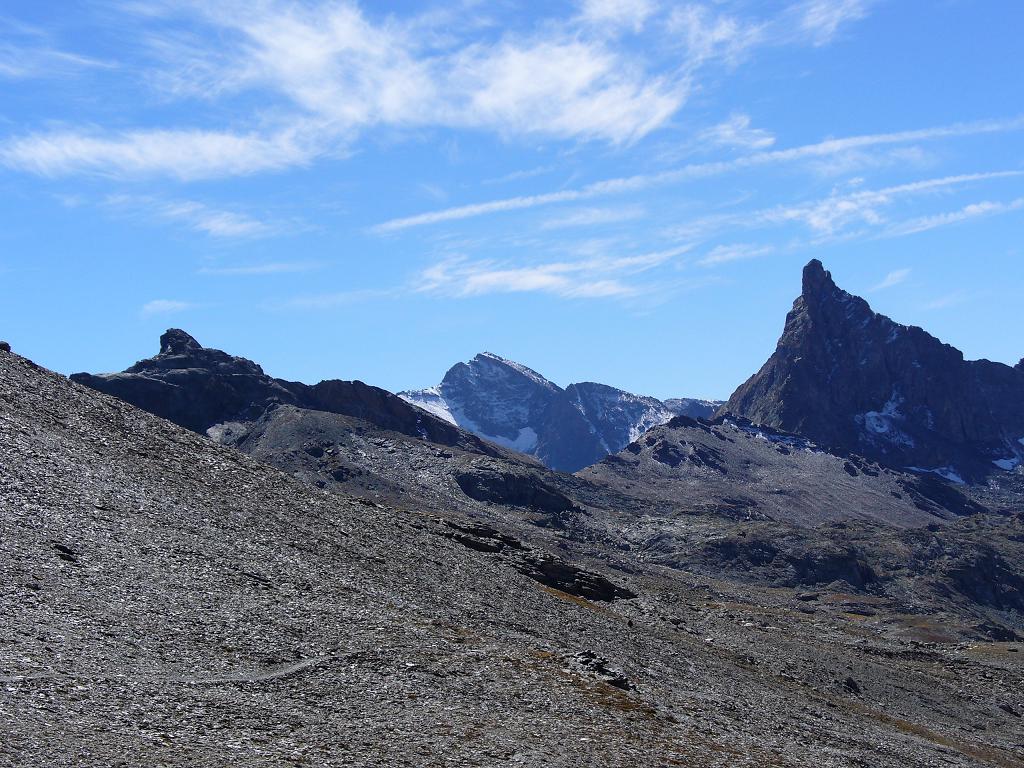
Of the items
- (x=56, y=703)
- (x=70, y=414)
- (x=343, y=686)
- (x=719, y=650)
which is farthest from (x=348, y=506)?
(x=56, y=703)

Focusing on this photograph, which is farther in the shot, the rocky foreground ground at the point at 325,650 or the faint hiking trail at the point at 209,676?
the rocky foreground ground at the point at 325,650

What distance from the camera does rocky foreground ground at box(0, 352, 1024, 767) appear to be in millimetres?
42812

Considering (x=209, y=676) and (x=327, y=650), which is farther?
(x=327, y=650)

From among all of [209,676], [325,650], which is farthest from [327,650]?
[209,676]

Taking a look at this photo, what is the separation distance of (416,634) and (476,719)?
12.0 metres

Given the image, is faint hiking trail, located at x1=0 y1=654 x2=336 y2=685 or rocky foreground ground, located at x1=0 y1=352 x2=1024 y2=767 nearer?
faint hiking trail, located at x1=0 y1=654 x2=336 y2=685

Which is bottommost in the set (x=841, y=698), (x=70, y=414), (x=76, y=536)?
(x=841, y=698)

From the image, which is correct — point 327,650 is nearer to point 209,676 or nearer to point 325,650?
point 325,650

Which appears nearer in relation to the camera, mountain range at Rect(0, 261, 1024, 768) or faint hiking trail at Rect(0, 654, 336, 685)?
faint hiking trail at Rect(0, 654, 336, 685)

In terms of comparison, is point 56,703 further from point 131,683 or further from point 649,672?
point 649,672

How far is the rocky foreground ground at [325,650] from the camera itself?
42812 millimetres

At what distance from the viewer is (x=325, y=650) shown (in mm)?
53938

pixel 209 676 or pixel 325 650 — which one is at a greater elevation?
pixel 325 650

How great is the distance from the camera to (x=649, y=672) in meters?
71.2
